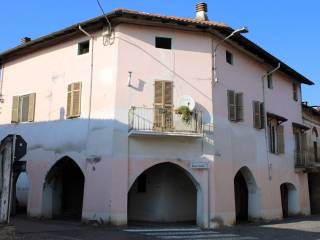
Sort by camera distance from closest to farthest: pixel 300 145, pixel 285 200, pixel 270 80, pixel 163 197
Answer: pixel 163 197, pixel 270 80, pixel 285 200, pixel 300 145

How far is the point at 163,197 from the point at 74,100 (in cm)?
577

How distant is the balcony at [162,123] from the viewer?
58.6ft

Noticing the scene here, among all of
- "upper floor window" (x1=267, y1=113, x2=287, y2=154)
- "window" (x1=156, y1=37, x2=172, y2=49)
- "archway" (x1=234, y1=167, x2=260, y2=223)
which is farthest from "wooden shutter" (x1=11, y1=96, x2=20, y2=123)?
"upper floor window" (x1=267, y1=113, x2=287, y2=154)

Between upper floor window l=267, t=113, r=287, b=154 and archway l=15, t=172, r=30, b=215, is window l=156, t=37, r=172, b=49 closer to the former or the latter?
upper floor window l=267, t=113, r=287, b=154

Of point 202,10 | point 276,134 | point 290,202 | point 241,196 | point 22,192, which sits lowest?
point 290,202

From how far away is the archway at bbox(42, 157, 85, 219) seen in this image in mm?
20219

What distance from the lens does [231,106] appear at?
20.6 meters

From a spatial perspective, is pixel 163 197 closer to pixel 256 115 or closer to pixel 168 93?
pixel 168 93

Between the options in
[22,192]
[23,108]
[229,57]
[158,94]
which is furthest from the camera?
[22,192]

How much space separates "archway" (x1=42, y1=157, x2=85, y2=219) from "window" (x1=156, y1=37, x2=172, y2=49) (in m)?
6.32

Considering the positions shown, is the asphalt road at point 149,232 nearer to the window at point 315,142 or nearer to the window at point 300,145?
the window at point 300,145

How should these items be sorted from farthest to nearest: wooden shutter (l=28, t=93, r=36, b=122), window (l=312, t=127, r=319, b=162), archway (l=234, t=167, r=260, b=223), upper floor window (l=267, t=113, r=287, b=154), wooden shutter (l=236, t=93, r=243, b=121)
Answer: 1. window (l=312, t=127, r=319, b=162)
2. upper floor window (l=267, t=113, r=287, b=154)
3. archway (l=234, t=167, r=260, b=223)
4. wooden shutter (l=28, t=93, r=36, b=122)
5. wooden shutter (l=236, t=93, r=243, b=121)

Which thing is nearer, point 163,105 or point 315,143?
point 163,105

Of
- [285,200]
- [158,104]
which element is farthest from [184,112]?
[285,200]
